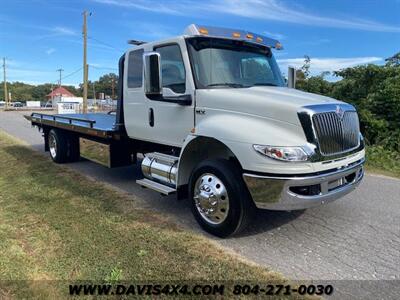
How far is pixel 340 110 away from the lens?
14.5 feet

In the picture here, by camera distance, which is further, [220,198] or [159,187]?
[159,187]

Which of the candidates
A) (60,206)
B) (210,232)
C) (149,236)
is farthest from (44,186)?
(210,232)

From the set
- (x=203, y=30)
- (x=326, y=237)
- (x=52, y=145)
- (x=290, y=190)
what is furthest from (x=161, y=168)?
(x=52, y=145)

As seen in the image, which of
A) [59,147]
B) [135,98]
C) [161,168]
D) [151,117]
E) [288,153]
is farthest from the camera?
[59,147]

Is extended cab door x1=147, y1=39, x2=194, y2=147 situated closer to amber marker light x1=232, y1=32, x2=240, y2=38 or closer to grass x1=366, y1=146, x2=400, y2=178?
amber marker light x1=232, y1=32, x2=240, y2=38

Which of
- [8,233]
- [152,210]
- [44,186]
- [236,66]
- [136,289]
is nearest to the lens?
[136,289]

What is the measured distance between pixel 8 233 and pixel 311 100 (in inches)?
158

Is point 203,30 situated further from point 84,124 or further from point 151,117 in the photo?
point 84,124

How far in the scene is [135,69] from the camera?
20.3 feet

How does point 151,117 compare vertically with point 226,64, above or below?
below

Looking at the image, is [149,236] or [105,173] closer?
[149,236]

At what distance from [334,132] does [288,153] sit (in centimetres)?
74

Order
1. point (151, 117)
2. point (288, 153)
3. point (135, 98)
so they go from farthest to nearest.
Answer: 1. point (135, 98)
2. point (151, 117)
3. point (288, 153)

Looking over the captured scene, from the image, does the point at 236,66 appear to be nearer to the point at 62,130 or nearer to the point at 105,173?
the point at 105,173
